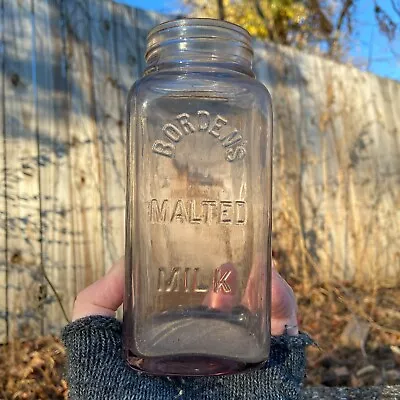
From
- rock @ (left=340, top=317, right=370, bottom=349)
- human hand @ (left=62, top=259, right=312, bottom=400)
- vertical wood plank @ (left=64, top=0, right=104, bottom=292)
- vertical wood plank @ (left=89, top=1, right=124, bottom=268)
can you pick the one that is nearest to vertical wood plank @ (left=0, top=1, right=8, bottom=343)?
vertical wood plank @ (left=64, top=0, right=104, bottom=292)

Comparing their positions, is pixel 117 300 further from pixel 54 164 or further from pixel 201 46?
pixel 54 164

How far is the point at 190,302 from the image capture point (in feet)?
3.16

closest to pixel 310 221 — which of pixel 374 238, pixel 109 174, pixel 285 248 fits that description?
pixel 285 248

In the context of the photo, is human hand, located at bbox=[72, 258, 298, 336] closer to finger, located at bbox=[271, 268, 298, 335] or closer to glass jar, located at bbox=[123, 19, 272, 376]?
finger, located at bbox=[271, 268, 298, 335]

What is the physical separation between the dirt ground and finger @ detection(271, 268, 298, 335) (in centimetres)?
94

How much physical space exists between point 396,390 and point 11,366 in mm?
1588

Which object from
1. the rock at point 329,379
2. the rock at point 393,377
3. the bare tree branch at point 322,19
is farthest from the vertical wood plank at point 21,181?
the bare tree branch at point 322,19

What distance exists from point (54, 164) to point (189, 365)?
1.95 m

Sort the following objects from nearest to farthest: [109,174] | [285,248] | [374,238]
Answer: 1. [109,174]
2. [285,248]
3. [374,238]

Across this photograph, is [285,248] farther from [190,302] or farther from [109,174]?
[190,302]

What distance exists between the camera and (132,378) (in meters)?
1.01

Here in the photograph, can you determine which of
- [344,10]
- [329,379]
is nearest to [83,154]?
[329,379]

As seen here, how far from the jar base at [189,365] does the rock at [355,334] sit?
82.5 inches

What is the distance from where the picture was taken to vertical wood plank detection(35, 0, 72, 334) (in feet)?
8.66
